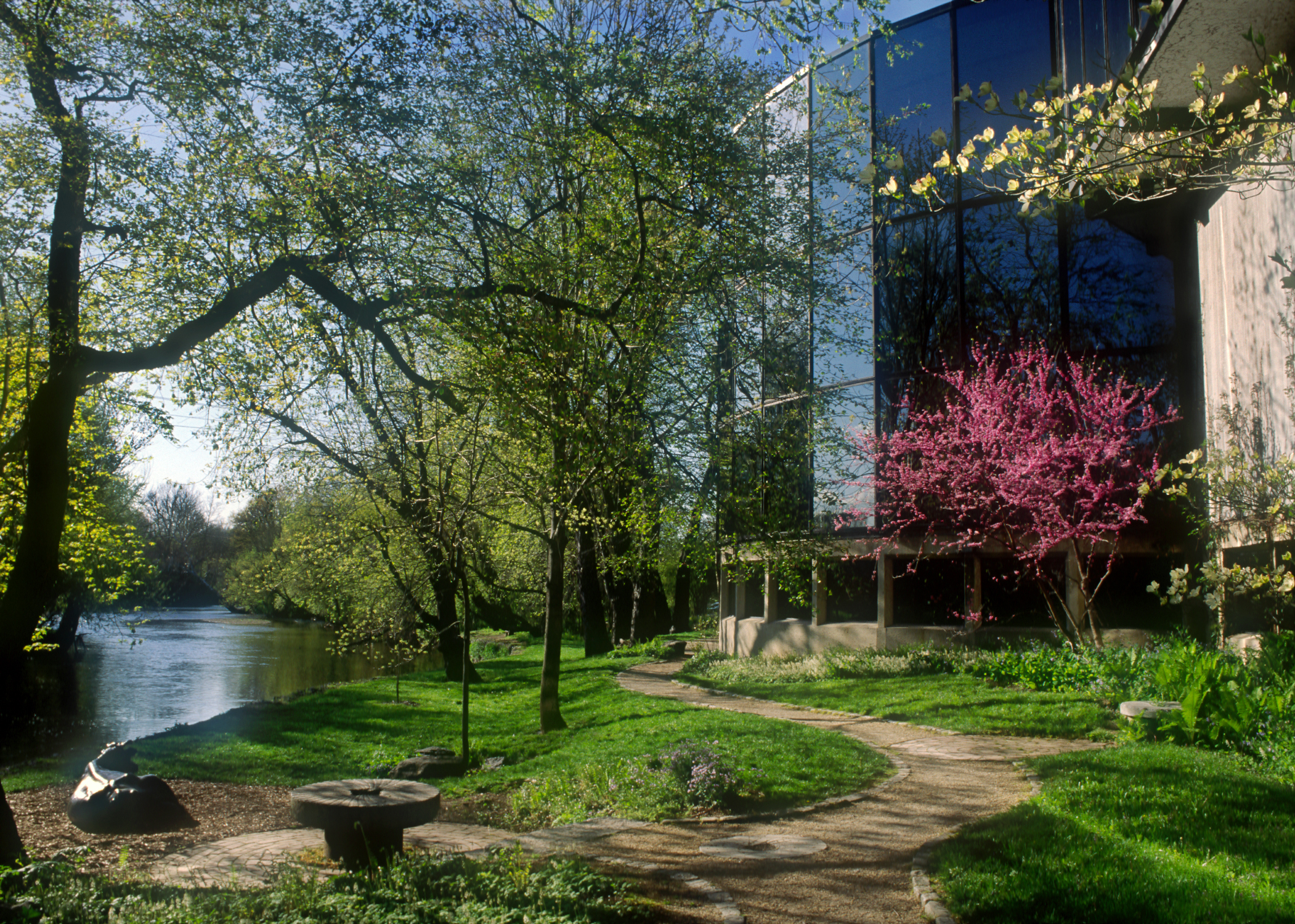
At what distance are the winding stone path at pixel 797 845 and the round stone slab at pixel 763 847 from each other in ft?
0.05

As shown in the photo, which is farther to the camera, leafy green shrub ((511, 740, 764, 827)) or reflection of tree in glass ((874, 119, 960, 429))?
reflection of tree in glass ((874, 119, 960, 429))

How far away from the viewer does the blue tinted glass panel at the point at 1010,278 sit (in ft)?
53.6

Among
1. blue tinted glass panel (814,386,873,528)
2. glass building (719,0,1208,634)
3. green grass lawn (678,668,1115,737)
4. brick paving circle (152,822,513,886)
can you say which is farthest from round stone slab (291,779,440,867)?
blue tinted glass panel (814,386,873,528)

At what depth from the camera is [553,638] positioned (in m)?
A: 13.4

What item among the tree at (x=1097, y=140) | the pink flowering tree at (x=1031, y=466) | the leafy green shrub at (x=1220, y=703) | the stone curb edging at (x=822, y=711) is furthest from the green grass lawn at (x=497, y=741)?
the pink flowering tree at (x=1031, y=466)

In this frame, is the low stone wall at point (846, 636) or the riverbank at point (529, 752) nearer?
the riverbank at point (529, 752)

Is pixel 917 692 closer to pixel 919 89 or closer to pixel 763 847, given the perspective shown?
pixel 763 847

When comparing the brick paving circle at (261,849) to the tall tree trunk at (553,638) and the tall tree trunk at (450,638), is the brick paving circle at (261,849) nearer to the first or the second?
the tall tree trunk at (553,638)

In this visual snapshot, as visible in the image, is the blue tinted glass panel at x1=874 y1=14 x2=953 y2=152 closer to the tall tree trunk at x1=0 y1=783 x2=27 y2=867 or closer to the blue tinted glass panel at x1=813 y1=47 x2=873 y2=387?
the blue tinted glass panel at x1=813 y1=47 x2=873 y2=387

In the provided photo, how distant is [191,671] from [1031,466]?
84.8ft

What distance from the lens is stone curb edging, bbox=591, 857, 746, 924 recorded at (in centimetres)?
489

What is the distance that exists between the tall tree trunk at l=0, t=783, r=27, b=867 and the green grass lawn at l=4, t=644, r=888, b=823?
4.51 metres

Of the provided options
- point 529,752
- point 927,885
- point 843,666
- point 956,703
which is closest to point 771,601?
point 843,666

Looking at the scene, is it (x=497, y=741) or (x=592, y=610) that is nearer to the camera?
(x=497, y=741)
